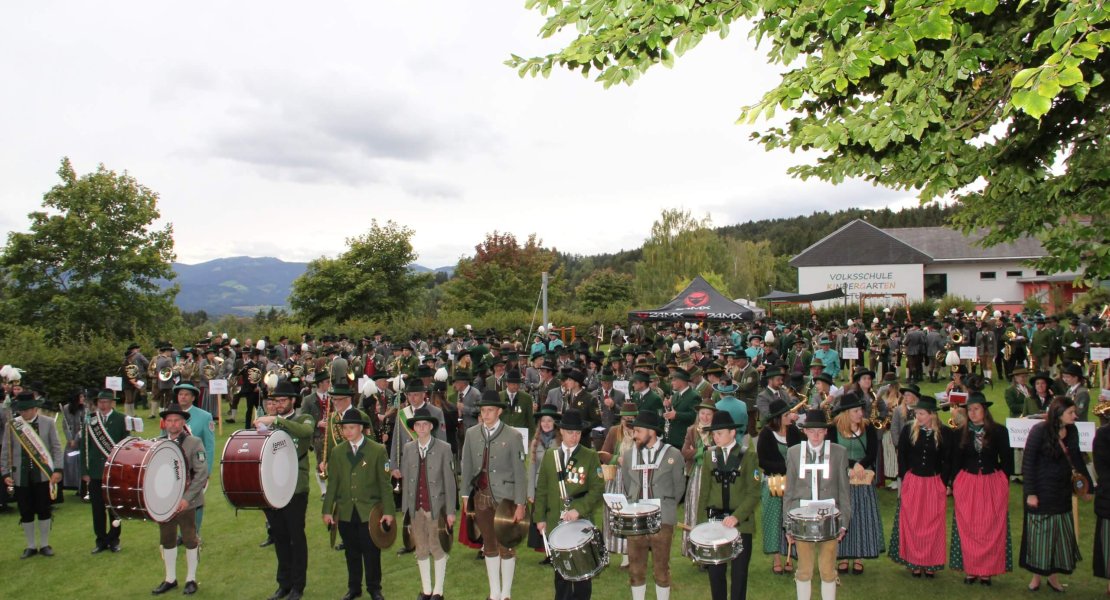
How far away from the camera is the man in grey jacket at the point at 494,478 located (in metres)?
6.89

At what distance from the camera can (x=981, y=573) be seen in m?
7.05

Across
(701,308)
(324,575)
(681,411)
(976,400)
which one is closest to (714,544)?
(976,400)

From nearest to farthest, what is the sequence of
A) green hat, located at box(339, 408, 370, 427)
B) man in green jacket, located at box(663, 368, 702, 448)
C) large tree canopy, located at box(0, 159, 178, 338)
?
green hat, located at box(339, 408, 370, 427), man in green jacket, located at box(663, 368, 702, 448), large tree canopy, located at box(0, 159, 178, 338)

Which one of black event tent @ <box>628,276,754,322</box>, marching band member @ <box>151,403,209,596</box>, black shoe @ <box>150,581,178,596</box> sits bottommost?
black shoe @ <box>150,581,178,596</box>

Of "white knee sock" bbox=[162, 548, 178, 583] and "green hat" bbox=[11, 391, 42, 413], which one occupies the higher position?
"green hat" bbox=[11, 391, 42, 413]

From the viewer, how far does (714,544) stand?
567 cm

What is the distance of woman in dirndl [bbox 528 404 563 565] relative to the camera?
747cm

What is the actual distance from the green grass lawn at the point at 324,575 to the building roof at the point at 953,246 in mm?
54978

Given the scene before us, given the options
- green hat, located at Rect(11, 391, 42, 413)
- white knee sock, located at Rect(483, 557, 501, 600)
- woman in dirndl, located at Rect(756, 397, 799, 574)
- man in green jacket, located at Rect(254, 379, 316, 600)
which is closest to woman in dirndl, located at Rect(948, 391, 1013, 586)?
woman in dirndl, located at Rect(756, 397, 799, 574)

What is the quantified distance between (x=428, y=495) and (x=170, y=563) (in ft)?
9.39

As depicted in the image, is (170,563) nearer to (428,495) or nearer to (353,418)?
(353,418)

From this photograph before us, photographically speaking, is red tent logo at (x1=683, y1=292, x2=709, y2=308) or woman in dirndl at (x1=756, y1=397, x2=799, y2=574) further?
red tent logo at (x1=683, y1=292, x2=709, y2=308)

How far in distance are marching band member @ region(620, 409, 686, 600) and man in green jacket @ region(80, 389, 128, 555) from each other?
6368 mm

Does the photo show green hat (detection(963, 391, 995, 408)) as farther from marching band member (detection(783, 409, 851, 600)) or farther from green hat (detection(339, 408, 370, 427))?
green hat (detection(339, 408, 370, 427))
